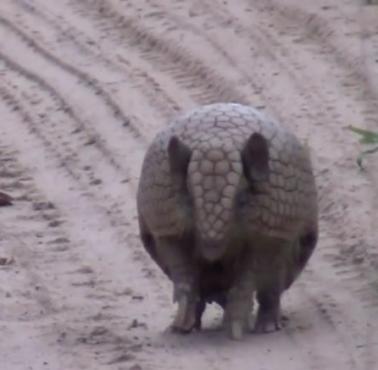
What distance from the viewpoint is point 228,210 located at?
28.2 ft

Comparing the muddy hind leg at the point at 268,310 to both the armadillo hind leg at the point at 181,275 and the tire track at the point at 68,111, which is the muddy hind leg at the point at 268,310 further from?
the tire track at the point at 68,111

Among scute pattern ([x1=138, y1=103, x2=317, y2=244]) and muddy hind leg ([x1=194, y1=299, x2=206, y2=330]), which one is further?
muddy hind leg ([x1=194, y1=299, x2=206, y2=330])

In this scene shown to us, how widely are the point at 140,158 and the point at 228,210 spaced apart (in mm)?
4455

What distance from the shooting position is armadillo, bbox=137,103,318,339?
8641 millimetres

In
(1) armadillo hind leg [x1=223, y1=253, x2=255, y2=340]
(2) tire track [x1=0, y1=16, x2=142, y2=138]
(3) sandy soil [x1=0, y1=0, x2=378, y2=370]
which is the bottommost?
(2) tire track [x1=0, y1=16, x2=142, y2=138]

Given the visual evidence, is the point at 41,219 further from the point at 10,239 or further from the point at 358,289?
the point at 358,289

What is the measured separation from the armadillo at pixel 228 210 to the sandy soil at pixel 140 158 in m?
0.20

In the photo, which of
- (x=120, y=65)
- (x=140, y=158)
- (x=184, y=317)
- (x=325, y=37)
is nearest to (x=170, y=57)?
(x=120, y=65)

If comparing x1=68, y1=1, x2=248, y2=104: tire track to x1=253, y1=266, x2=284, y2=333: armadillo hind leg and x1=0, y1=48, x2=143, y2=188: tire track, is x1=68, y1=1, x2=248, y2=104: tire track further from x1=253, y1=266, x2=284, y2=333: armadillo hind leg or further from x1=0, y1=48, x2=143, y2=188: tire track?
x1=253, y1=266, x2=284, y2=333: armadillo hind leg

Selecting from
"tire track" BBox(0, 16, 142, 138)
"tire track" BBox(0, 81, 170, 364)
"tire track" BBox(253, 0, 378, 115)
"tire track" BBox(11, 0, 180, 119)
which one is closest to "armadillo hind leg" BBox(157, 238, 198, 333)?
"tire track" BBox(0, 81, 170, 364)

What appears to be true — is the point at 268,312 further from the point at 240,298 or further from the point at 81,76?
the point at 81,76

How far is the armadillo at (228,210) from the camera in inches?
340

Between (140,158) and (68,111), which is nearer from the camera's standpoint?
(140,158)

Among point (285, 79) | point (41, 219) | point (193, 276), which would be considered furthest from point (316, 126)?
point (193, 276)
